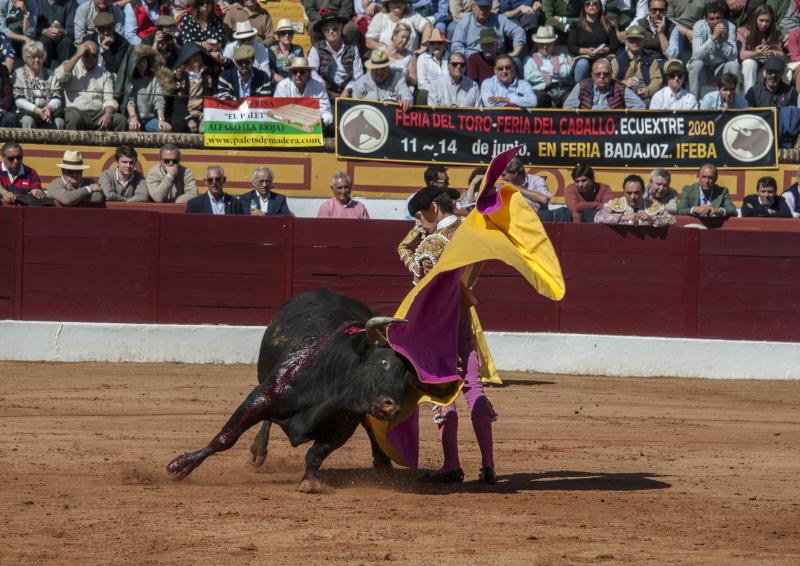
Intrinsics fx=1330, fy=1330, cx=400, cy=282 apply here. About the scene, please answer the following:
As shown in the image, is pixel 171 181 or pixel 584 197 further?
pixel 171 181

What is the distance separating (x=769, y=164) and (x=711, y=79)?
1228 mm

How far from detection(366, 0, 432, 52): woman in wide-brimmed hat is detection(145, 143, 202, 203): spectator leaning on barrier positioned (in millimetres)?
2486

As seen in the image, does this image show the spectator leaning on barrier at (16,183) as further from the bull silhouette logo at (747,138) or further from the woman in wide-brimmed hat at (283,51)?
the bull silhouette logo at (747,138)

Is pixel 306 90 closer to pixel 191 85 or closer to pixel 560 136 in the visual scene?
pixel 191 85

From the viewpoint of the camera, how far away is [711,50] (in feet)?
41.9

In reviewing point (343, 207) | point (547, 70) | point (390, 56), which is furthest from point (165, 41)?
point (547, 70)

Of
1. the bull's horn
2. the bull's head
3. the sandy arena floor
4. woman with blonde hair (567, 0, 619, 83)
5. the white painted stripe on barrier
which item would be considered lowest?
the sandy arena floor

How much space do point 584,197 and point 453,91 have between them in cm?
177

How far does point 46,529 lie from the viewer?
16.2 ft

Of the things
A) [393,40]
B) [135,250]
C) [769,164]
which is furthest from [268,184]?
[769,164]

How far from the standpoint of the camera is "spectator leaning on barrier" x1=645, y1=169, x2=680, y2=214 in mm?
10836

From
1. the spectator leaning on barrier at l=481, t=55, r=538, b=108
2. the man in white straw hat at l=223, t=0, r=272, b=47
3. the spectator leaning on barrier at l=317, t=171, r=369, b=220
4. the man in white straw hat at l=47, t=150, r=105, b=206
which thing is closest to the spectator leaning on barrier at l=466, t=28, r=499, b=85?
the spectator leaning on barrier at l=481, t=55, r=538, b=108

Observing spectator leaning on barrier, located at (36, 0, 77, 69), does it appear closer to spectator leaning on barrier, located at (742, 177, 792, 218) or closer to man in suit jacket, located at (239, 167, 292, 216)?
man in suit jacket, located at (239, 167, 292, 216)

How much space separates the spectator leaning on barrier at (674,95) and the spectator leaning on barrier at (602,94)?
7.3 inches
